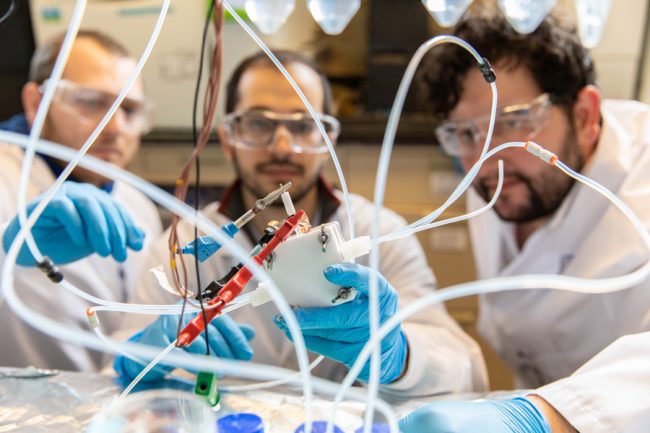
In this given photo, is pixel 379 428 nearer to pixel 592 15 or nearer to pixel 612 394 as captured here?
pixel 612 394

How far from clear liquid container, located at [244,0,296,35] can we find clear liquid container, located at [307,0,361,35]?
62 millimetres

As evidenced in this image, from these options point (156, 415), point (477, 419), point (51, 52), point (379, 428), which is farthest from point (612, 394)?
point (51, 52)

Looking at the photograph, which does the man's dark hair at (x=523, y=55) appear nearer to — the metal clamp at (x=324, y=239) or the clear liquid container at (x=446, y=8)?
the clear liquid container at (x=446, y=8)

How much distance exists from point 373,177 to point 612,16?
4.17 feet

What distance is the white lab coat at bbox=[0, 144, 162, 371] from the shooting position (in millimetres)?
→ 1220

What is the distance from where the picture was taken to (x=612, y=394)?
67cm

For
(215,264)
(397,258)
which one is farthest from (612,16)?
(215,264)

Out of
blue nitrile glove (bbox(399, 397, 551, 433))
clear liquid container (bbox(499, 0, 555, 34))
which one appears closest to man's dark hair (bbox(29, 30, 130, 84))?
clear liquid container (bbox(499, 0, 555, 34))

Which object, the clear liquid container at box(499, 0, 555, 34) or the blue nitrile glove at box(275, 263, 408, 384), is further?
the clear liquid container at box(499, 0, 555, 34)

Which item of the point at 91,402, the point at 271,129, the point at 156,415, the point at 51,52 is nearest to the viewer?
the point at 156,415

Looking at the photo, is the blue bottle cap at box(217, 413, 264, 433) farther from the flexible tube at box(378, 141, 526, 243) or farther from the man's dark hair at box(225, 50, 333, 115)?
the man's dark hair at box(225, 50, 333, 115)

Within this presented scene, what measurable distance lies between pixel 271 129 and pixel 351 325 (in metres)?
0.80

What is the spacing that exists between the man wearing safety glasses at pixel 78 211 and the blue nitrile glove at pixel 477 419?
0.63 meters

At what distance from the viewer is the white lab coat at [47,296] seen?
1220 mm
